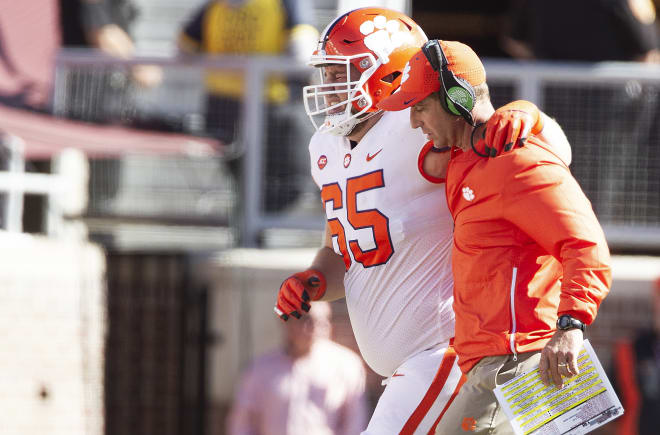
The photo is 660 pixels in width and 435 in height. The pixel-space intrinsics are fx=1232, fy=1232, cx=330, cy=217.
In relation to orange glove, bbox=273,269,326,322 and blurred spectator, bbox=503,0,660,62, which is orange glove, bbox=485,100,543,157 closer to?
orange glove, bbox=273,269,326,322

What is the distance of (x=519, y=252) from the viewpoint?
3.45 meters

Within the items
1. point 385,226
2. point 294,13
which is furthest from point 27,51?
point 385,226

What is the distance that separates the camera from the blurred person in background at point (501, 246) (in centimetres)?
325

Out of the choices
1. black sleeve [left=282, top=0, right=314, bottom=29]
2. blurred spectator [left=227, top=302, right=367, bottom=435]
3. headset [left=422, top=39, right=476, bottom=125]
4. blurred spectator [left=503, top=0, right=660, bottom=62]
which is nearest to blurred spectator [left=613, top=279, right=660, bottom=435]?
blurred spectator [left=227, top=302, right=367, bottom=435]

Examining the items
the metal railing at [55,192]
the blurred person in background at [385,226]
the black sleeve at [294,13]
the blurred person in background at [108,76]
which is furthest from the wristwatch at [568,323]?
the metal railing at [55,192]

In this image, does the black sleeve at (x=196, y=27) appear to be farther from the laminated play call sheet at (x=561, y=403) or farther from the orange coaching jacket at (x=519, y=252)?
the laminated play call sheet at (x=561, y=403)

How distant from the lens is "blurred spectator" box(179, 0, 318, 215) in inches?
307

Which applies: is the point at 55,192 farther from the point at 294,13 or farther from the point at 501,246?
the point at 501,246

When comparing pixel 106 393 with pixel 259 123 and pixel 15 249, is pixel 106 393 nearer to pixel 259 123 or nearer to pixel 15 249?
pixel 15 249

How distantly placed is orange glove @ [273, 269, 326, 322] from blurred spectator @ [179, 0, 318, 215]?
3.58 meters

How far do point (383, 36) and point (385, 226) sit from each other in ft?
2.18

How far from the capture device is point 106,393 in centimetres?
791

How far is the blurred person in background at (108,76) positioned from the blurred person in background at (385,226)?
4.02 m

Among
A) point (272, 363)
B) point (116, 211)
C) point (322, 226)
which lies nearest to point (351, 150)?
point (272, 363)
